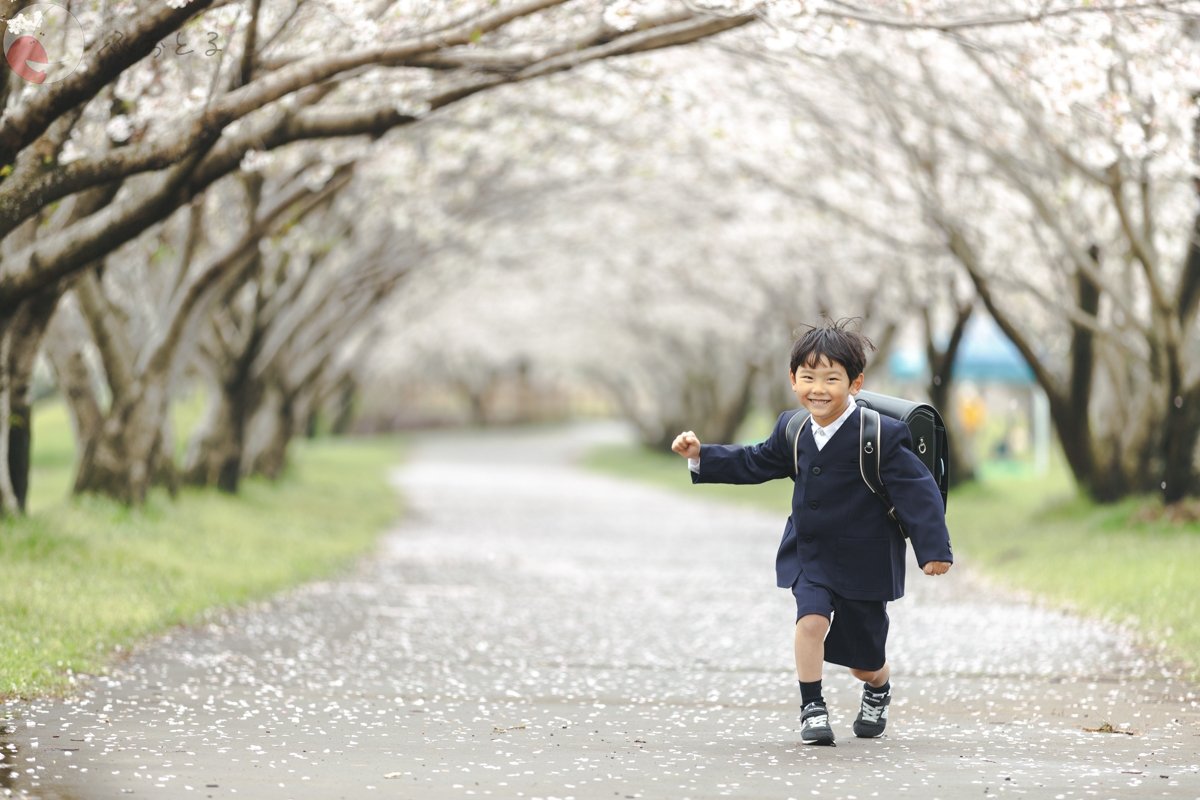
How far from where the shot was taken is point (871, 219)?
919 inches

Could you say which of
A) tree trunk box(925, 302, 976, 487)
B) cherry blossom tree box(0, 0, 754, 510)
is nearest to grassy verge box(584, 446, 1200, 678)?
tree trunk box(925, 302, 976, 487)

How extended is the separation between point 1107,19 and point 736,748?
5.15 m

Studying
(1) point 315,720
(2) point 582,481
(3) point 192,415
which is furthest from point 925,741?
(3) point 192,415

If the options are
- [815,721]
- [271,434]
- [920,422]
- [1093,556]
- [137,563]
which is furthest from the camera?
[271,434]

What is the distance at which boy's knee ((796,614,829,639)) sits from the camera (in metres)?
6.99

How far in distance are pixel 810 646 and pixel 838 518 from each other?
1.70 feet

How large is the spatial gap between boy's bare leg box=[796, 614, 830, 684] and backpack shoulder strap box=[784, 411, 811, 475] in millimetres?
604

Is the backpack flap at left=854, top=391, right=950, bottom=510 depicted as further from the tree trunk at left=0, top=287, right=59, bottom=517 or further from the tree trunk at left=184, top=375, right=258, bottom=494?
the tree trunk at left=184, top=375, right=258, bottom=494

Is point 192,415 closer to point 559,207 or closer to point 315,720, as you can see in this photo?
point 559,207

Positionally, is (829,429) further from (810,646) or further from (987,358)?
(987,358)

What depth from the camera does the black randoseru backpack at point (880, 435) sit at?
22.7 ft

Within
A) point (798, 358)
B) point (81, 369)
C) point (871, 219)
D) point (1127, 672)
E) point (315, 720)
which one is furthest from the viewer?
point (871, 219)

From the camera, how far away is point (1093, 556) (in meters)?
15.0

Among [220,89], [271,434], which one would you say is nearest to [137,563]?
[220,89]
